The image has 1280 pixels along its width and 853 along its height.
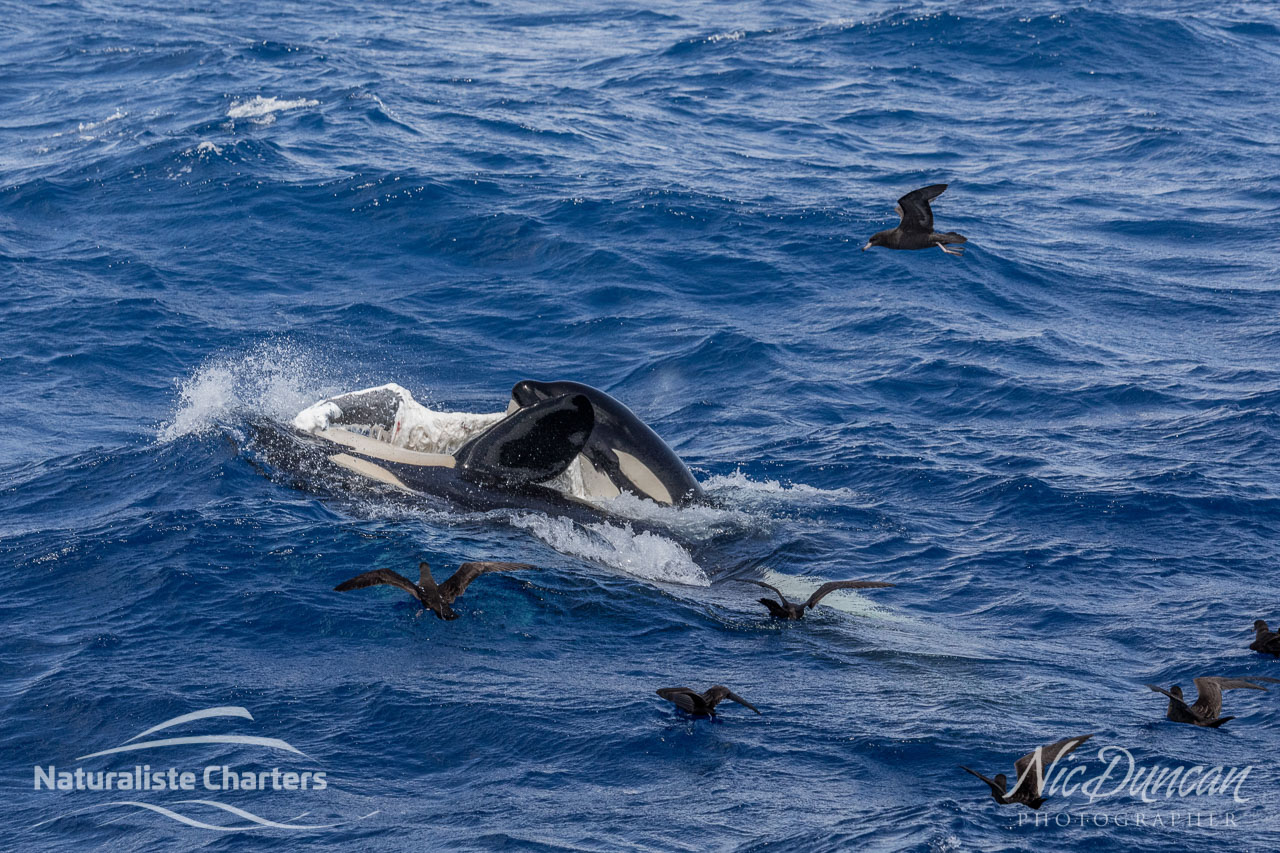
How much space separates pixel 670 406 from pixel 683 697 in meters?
8.87

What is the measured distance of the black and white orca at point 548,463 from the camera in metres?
13.4

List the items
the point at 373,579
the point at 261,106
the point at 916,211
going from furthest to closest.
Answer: the point at 261,106
the point at 916,211
the point at 373,579

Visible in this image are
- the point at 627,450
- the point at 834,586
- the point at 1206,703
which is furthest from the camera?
the point at 627,450

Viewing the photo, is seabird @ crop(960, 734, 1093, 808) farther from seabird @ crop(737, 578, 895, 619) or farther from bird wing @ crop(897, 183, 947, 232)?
bird wing @ crop(897, 183, 947, 232)

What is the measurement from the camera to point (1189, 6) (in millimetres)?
40875

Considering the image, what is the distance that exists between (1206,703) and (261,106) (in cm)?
2707

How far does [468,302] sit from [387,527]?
9210 millimetres

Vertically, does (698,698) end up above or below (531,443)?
below

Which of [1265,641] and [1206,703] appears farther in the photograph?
[1265,641]

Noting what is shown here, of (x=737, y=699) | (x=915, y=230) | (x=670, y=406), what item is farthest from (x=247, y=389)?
(x=737, y=699)

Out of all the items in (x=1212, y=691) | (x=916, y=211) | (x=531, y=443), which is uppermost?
(x=916, y=211)

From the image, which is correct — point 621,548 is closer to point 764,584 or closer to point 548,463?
point 548,463

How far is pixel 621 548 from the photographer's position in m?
13.2

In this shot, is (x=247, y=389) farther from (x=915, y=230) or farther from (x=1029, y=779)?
(x=1029, y=779)
